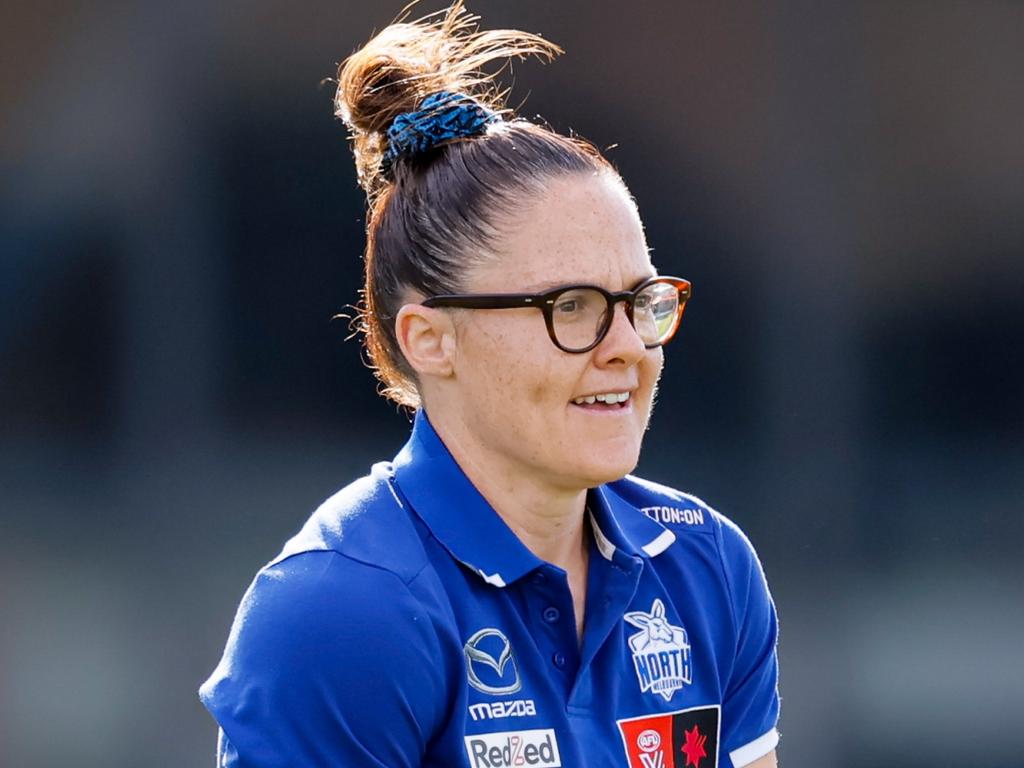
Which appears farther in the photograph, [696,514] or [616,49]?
[616,49]

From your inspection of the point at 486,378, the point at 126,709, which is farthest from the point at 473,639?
the point at 126,709

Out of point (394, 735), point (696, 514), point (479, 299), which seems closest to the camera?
point (394, 735)

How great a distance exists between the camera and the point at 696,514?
1698mm

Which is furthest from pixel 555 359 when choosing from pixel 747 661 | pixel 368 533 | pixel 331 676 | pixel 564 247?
pixel 747 661

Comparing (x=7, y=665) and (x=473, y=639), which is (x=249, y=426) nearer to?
(x=7, y=665)

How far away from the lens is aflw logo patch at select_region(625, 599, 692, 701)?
5.03 feet

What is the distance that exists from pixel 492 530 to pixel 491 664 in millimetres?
142

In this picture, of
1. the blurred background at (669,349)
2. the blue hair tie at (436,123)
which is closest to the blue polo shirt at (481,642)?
the blue hair tie at (436,123)

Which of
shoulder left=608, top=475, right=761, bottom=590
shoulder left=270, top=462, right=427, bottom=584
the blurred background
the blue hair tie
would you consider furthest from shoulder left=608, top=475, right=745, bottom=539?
the blurred background

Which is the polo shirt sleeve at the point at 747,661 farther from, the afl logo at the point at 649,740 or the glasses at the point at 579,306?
the glasses at the point at 579,306

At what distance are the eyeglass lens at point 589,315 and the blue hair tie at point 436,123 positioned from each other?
0.25 m

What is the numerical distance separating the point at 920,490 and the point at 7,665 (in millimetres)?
2151

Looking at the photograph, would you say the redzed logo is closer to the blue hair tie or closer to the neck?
the neck

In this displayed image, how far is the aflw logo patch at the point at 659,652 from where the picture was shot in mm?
1532
